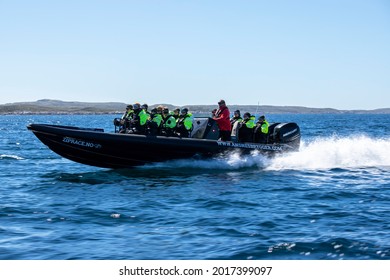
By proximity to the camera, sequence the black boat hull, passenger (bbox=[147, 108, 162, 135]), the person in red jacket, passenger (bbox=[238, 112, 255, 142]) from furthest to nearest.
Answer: passenger (bbox=[238, 112, 255, 142]) → the person in red jacket → passenger (bbox=[147, 108, 162, 135]) → the black boat hull

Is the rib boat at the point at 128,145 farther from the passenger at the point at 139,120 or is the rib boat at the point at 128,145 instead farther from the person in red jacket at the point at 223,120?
the passenger at the point at 139,120

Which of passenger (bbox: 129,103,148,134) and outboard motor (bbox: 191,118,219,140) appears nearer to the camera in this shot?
passenger (bbox: 129,103,148,134)

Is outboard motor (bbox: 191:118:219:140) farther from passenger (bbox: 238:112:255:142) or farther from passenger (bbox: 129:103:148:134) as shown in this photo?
passenger (bbox: 129:103:148:134)

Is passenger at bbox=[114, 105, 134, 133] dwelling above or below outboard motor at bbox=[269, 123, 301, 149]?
above

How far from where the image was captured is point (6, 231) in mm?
8500

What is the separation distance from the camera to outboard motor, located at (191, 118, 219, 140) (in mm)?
16266

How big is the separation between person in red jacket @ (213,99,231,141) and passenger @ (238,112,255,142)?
648 mm

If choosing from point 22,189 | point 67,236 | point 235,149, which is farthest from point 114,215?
point 235,149

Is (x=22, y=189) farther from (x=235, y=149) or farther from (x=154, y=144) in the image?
(x=235, y=149)

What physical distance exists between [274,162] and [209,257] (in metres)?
10.2

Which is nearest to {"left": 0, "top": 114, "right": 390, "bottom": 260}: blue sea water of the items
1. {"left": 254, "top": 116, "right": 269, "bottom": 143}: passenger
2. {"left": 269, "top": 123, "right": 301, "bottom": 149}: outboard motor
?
{"left": 269, "top": 123, "right": 301, "bottom": 149}: outboard motor

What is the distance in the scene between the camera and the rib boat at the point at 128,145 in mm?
14930

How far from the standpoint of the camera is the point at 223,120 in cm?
1620

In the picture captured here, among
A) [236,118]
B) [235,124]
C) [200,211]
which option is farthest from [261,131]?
[200,211]
